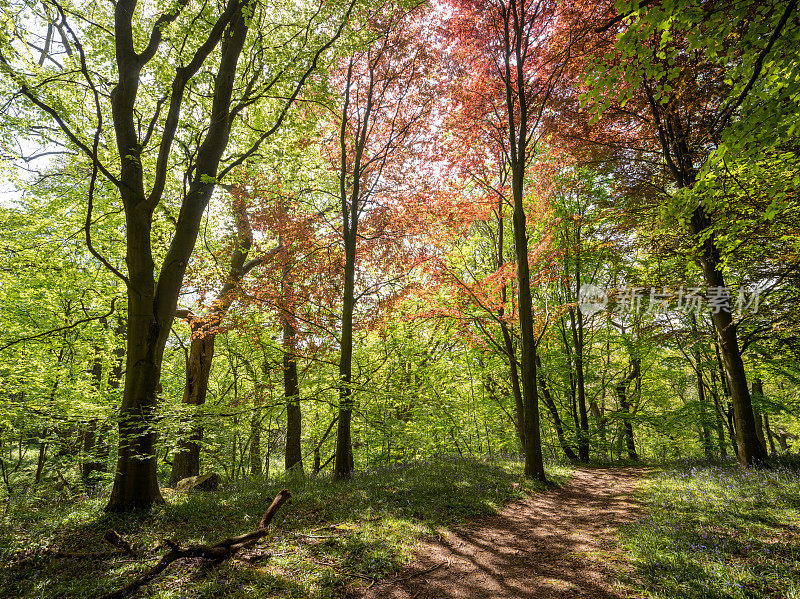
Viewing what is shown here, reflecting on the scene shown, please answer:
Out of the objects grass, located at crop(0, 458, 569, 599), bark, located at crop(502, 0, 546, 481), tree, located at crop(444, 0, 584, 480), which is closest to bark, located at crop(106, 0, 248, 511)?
grass, located at crop(0, 458, 569, 599)

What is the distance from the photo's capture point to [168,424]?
22.6ft

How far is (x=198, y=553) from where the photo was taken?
4754 mm

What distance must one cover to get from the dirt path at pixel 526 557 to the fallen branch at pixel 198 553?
6.65ft

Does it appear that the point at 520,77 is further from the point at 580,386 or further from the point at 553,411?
the point at 553,411

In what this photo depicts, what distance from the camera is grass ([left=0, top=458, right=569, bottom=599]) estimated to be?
436 cm

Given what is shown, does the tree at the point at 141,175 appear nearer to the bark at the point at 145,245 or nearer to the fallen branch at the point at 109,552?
the bark at the point at 145,245

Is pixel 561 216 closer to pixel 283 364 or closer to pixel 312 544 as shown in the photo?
→ pixel 283 364

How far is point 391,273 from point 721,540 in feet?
33.2

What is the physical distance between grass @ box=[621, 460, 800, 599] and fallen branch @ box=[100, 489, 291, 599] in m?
5.15

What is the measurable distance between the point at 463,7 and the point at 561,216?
881 centimetres

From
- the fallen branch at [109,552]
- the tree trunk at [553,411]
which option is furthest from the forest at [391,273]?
Answer: the tree trunk at [553,411]

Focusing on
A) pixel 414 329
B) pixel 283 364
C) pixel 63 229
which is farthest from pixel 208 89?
pixel 414 329

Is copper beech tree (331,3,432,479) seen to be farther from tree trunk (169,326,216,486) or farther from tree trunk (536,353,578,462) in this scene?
tree trunk (536,353,578,462)

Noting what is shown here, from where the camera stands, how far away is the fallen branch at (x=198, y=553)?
401cm
